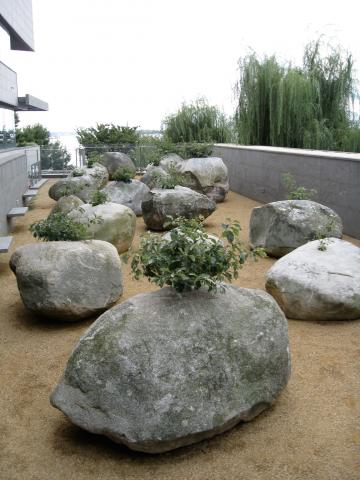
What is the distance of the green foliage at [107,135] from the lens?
71.7 ft

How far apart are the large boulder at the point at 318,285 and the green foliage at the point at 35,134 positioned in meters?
23.6

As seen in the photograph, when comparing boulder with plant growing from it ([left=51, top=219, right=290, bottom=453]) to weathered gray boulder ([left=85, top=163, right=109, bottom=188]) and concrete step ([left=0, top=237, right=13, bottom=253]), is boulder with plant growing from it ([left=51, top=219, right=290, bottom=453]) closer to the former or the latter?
concrete step ([left=0, top=237, right=13, bottom=253])

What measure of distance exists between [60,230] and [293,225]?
3039 millimetres

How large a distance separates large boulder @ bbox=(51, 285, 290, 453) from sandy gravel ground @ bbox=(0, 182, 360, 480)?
124 mm

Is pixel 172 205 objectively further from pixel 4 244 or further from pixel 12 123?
pixel 12 123

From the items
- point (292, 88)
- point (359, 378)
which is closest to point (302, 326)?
point (359, 378)

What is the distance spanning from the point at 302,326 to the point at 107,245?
83.0 inches

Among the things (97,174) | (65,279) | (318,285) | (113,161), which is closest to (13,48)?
(113,161)

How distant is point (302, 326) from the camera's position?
16.1 feet

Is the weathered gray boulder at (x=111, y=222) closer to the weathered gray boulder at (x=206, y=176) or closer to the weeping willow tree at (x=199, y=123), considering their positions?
the weathered gray boulder at (x=206, y=176)

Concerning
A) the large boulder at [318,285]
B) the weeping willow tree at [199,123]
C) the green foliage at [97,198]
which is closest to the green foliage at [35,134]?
→ the weeping willow tree at [199,123]

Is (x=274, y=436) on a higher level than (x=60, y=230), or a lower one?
lower

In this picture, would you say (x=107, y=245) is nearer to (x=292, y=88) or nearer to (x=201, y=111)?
(x=292, y=88)

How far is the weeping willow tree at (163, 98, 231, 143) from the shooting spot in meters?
17.3
